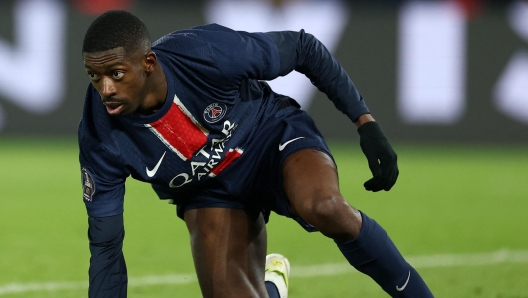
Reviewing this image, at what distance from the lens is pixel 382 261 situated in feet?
11.1

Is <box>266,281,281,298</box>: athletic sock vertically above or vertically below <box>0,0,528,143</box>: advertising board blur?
above

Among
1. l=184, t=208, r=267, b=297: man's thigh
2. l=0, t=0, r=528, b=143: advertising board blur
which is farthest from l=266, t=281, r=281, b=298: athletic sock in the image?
l=0, t=0, r=528, b=143: advertising board blur

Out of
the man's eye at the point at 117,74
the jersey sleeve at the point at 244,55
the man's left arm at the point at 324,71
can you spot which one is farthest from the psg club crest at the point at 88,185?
the man's left arm at the point at 324,71

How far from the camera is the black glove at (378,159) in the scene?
3.54 m

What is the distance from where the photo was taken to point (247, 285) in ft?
12.9

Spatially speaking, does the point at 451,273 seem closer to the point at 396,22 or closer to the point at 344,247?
the point at 344,247

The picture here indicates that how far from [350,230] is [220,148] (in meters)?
0.73

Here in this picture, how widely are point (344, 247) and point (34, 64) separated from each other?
765cm

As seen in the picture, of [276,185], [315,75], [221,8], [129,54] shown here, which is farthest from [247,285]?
[221,8]

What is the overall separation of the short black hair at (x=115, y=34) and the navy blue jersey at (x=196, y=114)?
246 millimetres

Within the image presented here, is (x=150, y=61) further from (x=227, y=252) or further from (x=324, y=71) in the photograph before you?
(x=227, y=252)

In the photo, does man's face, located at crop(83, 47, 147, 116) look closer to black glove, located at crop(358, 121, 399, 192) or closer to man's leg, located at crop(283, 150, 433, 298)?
man's leg, located at crop(283, 150, 433, 298)

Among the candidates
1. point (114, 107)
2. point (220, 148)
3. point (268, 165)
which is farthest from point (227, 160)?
point (114, 107)

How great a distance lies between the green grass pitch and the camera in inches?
182
